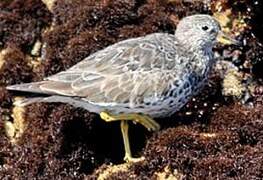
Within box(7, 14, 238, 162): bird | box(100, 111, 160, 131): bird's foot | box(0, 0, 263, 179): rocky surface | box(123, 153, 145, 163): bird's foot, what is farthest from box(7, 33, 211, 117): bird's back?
box(123, 153, 145, 163): bird's foot

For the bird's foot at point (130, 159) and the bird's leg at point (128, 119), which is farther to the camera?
the bird's leg at point (128, 119)

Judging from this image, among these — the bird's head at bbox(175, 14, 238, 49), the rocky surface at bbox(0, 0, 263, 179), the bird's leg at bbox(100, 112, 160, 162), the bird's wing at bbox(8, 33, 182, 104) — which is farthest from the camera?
the bird's head at bbox(175, 14, 238, 49)

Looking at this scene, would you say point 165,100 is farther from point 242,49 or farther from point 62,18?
point 62,18

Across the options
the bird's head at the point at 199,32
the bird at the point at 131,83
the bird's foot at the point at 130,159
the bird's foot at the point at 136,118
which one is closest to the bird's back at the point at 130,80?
the bird at the point at 131,83

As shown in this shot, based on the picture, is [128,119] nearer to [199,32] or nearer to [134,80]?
[134,80]

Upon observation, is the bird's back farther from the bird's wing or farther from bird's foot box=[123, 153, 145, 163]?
bird's foot box=[123, 153, 145, 163]

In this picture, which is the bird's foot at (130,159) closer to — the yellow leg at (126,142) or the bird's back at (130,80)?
the yellow leg at (126,142)

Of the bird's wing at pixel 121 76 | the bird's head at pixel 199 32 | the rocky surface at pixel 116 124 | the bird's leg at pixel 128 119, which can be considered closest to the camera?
the rocky surface at pixel 116 124

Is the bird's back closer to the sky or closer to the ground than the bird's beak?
closer to the ground
